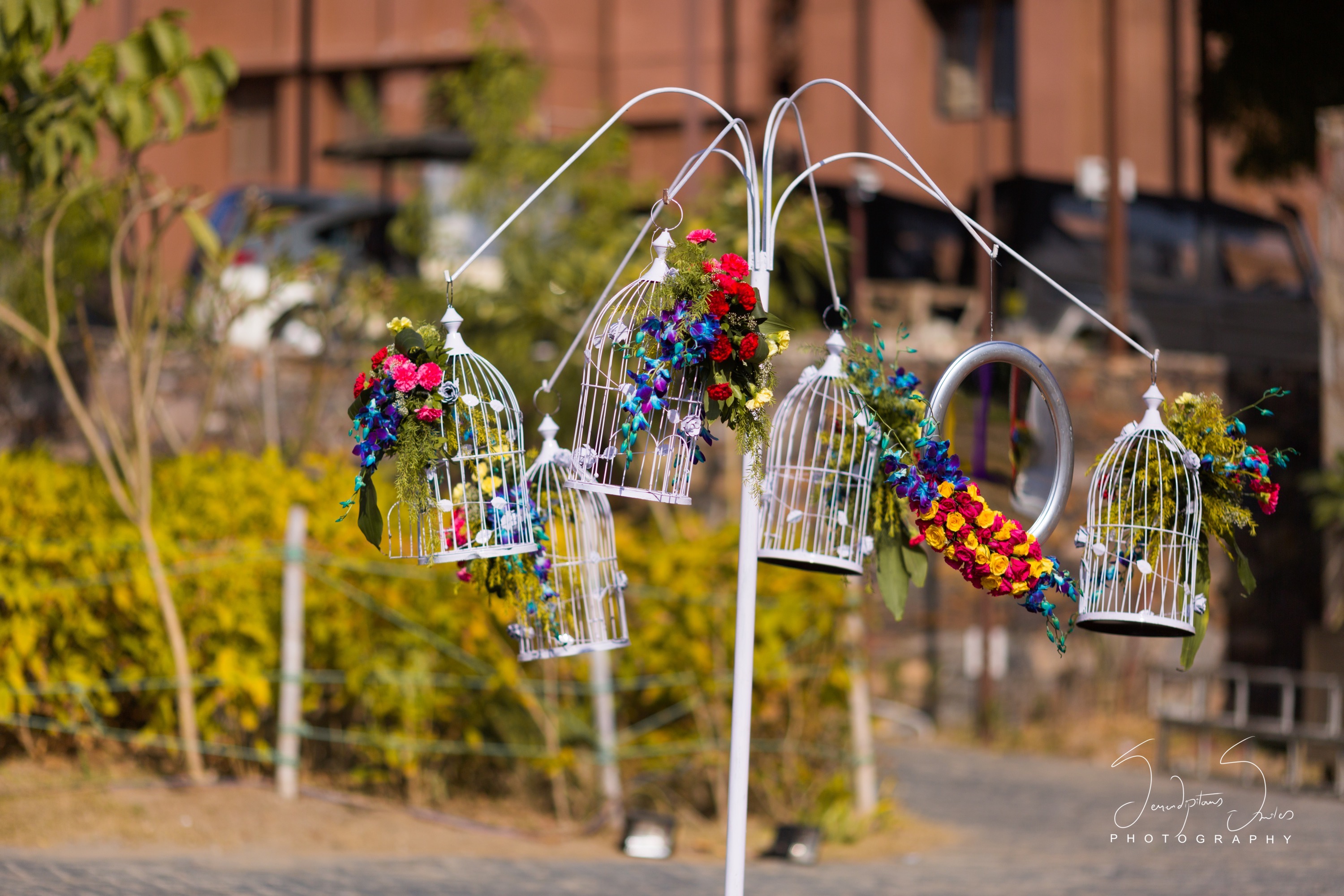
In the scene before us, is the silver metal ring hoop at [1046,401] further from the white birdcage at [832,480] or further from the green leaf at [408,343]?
the green leaf at [408,343]

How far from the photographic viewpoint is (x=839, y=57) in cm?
1795

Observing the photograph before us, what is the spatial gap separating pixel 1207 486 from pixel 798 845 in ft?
9.96

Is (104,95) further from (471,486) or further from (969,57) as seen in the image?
(969,57)

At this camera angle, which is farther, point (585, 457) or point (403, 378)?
point (585, 457)

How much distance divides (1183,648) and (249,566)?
398 cm

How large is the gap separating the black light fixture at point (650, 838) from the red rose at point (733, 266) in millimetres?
3359

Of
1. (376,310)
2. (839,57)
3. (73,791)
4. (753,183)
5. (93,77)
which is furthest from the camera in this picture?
(839,57)

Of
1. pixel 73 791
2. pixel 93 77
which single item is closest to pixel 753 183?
pixel 93 77

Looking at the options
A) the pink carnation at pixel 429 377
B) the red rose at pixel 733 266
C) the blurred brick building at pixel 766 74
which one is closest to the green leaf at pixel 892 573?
the red rose at pixel 733 266

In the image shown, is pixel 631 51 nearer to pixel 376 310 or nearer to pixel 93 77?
pixel 376 310

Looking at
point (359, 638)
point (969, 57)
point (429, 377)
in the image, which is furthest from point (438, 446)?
point (969, 57)

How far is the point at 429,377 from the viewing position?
3082mm

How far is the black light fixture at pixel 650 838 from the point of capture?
5809 mm

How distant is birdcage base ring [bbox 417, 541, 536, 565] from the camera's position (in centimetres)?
→ 313
